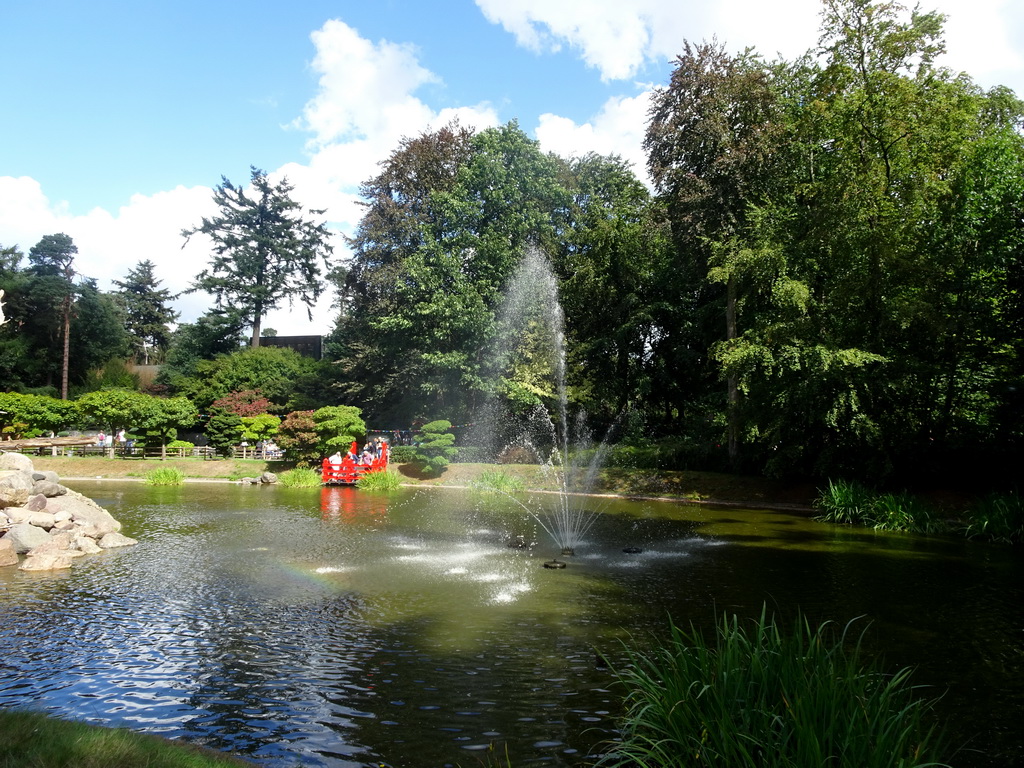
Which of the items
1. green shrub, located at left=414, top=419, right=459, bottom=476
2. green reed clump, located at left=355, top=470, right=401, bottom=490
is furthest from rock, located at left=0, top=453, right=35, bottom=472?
green shrub, located at left=414, top=419, right=459, bottom=476

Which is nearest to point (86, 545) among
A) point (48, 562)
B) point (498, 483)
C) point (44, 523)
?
point (48, 562)

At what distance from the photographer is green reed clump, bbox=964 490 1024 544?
1396 centimetres

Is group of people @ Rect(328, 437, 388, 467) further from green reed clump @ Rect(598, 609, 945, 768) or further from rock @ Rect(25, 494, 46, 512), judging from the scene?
green reed clump @ Rect(598, 609, 945, 768)

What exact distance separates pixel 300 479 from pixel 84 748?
2195 cm

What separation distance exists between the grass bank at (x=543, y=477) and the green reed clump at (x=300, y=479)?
2725 mm

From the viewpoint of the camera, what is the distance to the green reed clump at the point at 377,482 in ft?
81.4

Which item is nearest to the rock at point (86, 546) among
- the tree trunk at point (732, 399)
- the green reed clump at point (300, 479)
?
the green reed clump at point (300, 479)

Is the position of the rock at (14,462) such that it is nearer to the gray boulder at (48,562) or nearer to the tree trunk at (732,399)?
the gray boulder at (48,562)

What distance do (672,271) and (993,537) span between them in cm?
1850

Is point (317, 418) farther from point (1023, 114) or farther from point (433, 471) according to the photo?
point (1023, 114)

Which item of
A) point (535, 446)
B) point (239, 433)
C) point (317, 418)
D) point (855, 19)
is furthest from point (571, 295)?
point (239, 433)

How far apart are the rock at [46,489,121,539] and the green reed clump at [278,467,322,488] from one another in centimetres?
988

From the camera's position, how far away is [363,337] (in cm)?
3769

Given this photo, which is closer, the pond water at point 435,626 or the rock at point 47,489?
the pond water at point 435,626
